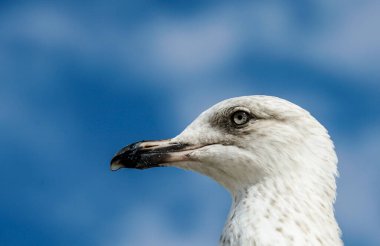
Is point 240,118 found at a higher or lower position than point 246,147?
higher

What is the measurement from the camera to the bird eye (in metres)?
7.86

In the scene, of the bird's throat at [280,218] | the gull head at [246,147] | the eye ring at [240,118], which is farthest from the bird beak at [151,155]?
the bird's throat at [280,218]

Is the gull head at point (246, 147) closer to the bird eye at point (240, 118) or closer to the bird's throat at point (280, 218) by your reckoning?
the bird eye at point (240, 118)

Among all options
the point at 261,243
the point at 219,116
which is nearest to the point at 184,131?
the point at 219,116

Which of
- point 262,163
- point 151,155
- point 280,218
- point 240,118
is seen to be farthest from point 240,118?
point 280,218

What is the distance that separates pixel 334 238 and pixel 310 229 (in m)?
0.24

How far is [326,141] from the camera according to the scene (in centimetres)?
768

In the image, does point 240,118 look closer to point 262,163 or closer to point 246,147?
point 246,147

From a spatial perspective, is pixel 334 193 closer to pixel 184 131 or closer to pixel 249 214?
pixel 249 214

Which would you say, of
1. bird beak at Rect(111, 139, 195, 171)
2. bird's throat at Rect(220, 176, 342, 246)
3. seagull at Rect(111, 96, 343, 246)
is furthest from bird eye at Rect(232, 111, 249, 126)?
bird's throat at Rect(220, 176, 342, 246)

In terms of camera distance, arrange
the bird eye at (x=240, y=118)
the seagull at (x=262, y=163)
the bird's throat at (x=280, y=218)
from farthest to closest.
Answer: the bird eye at (x=240, y=118) → the seagull at (x=262, y=163) → the bird's throat at (x=280, y=218)

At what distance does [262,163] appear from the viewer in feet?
24.8

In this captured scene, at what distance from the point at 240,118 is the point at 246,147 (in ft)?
0.94

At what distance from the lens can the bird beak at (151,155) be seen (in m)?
7.91
